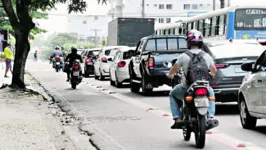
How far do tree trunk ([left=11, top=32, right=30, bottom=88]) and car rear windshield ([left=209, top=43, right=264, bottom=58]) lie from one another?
322 inches

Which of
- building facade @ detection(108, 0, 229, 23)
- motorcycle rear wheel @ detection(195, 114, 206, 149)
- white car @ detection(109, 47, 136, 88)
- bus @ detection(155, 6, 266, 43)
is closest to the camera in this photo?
motorcycle rear wheel @ detection(195, 114, 206, 149)

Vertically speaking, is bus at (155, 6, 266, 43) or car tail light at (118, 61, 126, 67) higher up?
bus at (155, 6, 266, 43)

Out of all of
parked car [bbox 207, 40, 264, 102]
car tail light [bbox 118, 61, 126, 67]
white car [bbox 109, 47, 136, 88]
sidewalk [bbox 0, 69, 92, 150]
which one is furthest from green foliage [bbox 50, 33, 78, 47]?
parked car [bbox 207, 40, 264, 102]

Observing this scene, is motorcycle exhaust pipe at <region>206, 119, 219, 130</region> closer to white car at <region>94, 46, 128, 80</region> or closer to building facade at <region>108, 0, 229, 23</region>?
white car at <region>94, 46, 128, 80</region>

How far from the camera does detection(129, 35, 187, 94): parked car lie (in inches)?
739

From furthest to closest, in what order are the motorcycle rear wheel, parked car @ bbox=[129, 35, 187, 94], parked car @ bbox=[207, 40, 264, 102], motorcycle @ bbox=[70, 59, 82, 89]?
motorcycle @ bbox=[70, 59, 82, 89]
parked car @ bbox=[129, 35, 187, 94]
parked car @ bbox=[207, 40, 264, 102]
the motorcycle rear wheel

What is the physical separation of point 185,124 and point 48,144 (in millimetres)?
2048

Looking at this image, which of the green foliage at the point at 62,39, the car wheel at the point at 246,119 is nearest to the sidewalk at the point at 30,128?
the car wheel at the point at 246,119

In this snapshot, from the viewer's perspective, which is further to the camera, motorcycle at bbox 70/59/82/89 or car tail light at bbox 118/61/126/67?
car tail light at bbox 118/61/126/67

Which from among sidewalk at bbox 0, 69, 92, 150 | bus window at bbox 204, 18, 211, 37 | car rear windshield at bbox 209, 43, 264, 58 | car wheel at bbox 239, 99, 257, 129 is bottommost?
sidewalk at bbox 0, 69, 92, 150

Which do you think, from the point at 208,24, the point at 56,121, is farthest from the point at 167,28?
the point at 56,121

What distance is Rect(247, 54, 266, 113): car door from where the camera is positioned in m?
10.5

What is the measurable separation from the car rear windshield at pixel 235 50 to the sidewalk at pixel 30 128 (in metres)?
3.79

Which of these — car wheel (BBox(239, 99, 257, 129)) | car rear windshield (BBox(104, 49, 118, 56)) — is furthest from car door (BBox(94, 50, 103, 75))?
car wheel (BBox(239, 99, 257, 129))
